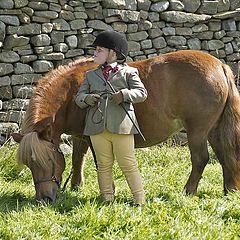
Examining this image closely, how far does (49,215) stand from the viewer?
4.18 m

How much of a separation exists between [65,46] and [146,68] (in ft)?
11.2

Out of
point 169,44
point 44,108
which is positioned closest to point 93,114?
point 44,108

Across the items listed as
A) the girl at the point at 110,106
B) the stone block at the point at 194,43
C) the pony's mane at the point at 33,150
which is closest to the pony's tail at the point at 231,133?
the girl at the point at 110,106

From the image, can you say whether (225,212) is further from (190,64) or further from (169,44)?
(169,44)

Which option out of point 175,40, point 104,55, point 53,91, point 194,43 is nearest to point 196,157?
point 104,55

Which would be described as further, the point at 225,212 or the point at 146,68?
the point at 146,68

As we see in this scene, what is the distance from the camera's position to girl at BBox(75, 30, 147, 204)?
454 centimetres

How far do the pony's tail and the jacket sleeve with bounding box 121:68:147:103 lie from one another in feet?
4.21

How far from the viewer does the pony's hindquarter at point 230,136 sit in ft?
17.7

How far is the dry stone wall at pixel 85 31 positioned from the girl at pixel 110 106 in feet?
11.8

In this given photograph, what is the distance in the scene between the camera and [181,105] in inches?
208

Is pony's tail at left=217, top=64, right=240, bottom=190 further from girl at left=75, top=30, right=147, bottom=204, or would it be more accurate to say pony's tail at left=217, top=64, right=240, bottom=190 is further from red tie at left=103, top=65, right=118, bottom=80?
red tie at left=103, top=65, right=118, bottom=80

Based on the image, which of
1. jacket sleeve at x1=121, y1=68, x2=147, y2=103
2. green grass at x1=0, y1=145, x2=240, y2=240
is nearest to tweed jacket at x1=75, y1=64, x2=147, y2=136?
jacket sleeve at x1=121, y1=68, x2=147, y2=103

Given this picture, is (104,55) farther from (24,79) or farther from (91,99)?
(24,79)
